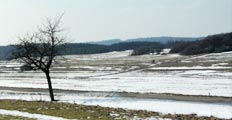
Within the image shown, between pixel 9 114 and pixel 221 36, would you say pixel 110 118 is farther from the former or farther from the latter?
pixel 221 36

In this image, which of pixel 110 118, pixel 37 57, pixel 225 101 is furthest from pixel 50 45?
pixel 110 118

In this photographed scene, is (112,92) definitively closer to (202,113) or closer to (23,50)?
(23,50)

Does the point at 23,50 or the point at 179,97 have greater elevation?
the point at 23,50

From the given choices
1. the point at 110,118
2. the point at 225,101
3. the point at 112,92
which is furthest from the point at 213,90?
the point at 110,118

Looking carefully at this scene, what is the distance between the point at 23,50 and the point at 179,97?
536 inches

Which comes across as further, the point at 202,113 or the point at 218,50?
the point at 218,50

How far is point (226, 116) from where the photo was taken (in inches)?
826

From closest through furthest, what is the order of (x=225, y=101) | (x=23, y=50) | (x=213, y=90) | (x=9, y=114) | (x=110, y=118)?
(x=110, y=118) < (x=9, y=114) < (x=225, y=101) < (x=23, y=50) < (x=213, y=90)

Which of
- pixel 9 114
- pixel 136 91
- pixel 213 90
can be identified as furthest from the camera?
pixel 136 91

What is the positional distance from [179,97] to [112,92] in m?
8.76

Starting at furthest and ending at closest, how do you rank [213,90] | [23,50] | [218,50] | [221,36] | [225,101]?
[221,36], [218,50], [213,90], [23,50], [225,101]

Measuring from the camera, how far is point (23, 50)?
113 ft

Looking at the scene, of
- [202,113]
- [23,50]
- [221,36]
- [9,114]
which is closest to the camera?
[9,114]

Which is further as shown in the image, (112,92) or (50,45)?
(112,92)
